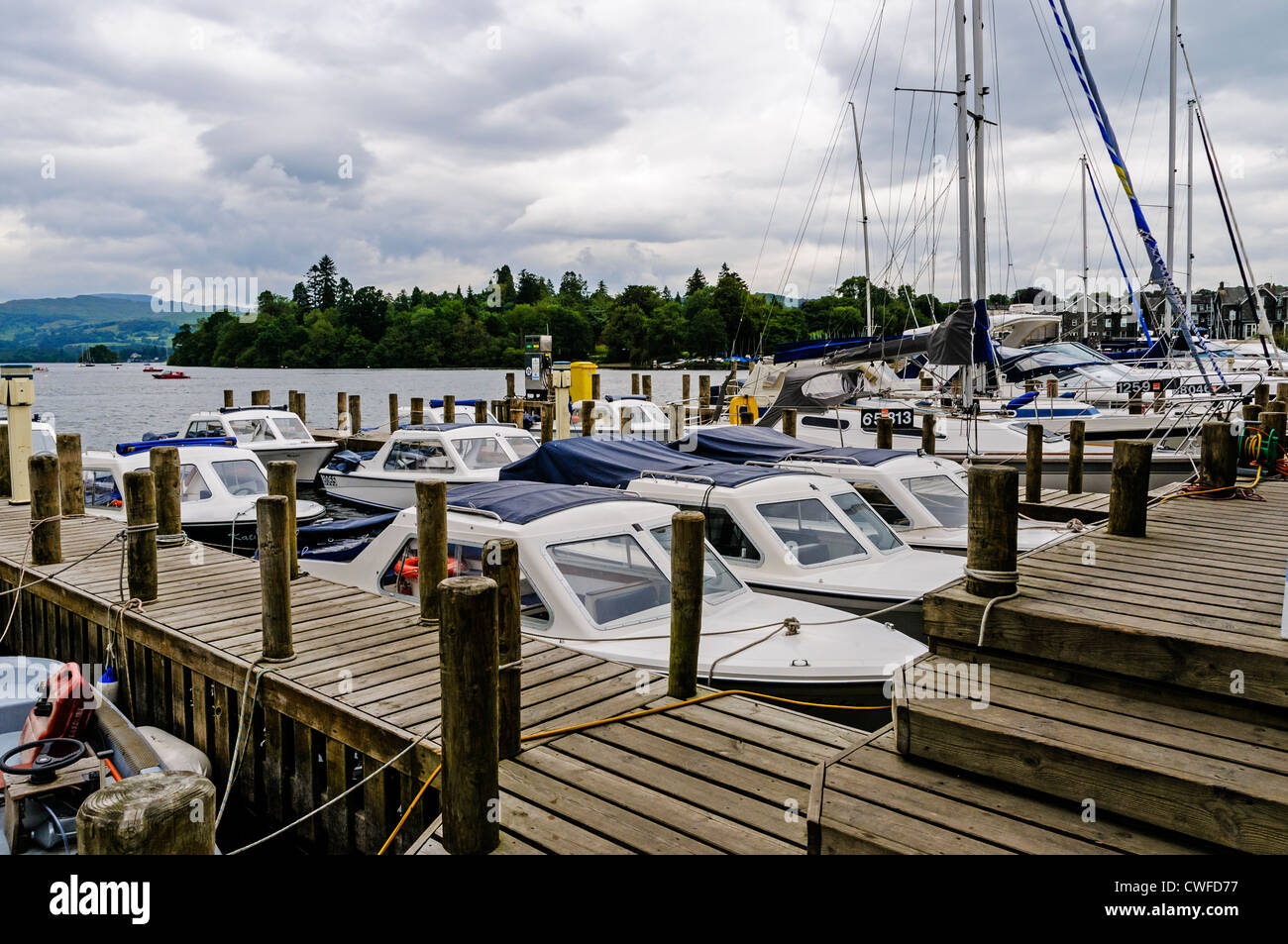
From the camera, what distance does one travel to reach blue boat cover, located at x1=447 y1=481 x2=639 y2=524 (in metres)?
7.83

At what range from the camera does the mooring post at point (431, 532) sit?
21.9ft

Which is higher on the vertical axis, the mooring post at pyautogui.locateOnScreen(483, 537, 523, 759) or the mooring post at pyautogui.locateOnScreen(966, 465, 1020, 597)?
the mooring post at pyautogui.locateOnScreen(966, 465, 1020, 597)

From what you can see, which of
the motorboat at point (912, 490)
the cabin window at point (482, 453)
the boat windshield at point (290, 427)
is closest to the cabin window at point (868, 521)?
the motorboat at point (912, 490)

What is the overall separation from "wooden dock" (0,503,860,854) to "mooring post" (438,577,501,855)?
0.20 metres

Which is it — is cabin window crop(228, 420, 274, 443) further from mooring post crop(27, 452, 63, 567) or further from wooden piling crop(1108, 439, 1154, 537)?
wooden piling crop(1108, 439, 1154, 537)

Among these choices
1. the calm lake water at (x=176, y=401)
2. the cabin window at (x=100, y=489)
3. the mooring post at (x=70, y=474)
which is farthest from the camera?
the calm lake water at (x=176, y=401)

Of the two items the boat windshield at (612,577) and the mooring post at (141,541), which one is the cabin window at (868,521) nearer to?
the boat windshield at (612,577)

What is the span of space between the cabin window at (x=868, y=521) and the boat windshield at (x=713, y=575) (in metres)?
2.35

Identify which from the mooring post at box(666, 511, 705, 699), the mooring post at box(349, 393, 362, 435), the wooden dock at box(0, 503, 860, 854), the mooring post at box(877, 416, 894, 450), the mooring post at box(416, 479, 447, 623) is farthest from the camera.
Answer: the mooring post at box(349, 393, 362, 435)

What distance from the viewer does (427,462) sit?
1820cm

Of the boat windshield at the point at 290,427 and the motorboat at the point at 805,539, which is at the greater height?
the boat windshield at the point at 290,427

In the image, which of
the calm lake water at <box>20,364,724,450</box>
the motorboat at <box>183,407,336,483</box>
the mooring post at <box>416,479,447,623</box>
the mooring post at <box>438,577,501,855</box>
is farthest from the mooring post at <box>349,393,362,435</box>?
the mooring post at <box>438,577,501,855</box>

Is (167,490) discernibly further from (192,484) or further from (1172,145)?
(1172,145)

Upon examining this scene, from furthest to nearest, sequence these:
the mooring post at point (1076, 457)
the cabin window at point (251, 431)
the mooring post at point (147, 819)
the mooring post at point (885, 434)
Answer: the cabin window at point (251, 431)
the mooring post at point (885, 434)
the mooring post at point (1076, 457)
the mooring post at point (147, 819)
